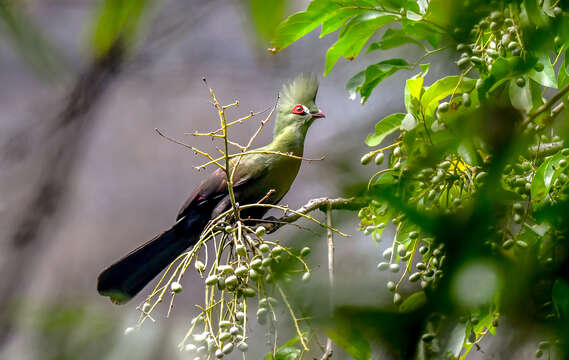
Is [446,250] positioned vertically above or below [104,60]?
below

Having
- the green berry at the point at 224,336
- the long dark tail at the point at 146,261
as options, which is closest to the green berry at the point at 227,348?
the green berry at the point at 224,336

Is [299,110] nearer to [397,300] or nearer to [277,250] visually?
[277,250]

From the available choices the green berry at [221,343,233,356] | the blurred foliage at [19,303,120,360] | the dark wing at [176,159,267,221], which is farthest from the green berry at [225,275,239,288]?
the dark wing at [176,159,267,221]

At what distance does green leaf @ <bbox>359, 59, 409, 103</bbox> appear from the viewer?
1.29 m

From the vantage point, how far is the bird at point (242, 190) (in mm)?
2338

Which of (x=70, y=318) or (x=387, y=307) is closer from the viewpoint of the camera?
(x=387, y=307)

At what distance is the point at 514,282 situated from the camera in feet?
1.65

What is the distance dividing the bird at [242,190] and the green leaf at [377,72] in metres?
0.98

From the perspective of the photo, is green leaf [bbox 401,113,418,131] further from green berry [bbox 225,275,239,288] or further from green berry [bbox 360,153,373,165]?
green berry [bbox 225,275,239,288]

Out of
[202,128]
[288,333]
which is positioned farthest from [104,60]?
[202,128]

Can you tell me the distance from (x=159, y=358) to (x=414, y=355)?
1.27ft

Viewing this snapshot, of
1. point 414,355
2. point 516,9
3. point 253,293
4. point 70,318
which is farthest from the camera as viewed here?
point 253,293

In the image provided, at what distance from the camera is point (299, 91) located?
2465 mm

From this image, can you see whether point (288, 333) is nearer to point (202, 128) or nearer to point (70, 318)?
point (70, 318)
